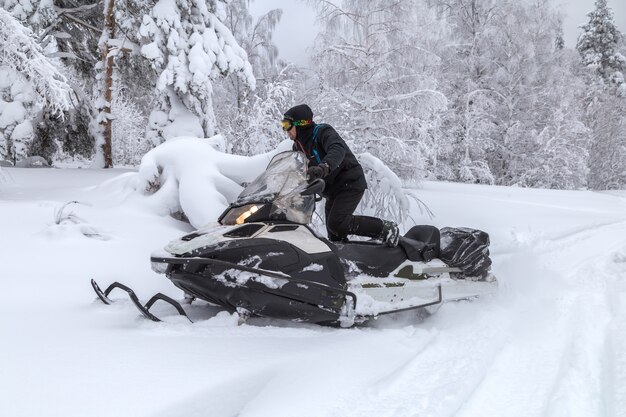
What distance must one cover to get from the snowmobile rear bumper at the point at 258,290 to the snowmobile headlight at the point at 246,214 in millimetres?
425

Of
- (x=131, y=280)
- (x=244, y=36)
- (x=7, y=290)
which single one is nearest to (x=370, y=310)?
(x=131, y=280)

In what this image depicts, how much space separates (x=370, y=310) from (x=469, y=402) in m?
1.11

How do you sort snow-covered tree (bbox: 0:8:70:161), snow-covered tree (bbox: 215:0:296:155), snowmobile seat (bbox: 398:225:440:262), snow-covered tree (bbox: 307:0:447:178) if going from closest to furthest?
snowmobile seat (bbox: 398:225:440:262)
snow-covered tree (bbox: 0:8:70:161)
snow-covered tree (bbox: 307:0:447:178)
snow-covered tree (bbox: 215:0:296:155)

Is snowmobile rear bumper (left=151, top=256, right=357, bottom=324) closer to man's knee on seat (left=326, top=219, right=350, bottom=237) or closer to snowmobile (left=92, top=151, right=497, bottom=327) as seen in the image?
snowmobile (left=92, top=151, right=497, bottom=327)

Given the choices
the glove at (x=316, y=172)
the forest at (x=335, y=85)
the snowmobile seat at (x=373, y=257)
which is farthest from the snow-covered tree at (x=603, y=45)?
the glove at (x=316, y=172)

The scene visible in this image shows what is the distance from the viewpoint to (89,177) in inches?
378

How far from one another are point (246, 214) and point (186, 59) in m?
9.32

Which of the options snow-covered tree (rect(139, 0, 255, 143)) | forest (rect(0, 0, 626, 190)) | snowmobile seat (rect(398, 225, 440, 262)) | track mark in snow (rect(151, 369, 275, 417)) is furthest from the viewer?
snow-covered tree (rect(139, 0, 255, 143))

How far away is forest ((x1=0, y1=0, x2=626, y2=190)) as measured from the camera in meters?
9.35

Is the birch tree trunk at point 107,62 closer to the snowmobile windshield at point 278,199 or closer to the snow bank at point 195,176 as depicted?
the snow bank at point 195,176

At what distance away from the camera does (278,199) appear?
3238 millimetres

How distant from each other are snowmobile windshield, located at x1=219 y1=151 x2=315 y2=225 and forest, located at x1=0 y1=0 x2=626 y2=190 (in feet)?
14.4

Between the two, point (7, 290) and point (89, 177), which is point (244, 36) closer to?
point (89, 177)

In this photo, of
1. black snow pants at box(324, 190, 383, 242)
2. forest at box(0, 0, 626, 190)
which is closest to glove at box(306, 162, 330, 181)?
black snow pants at box(324, 190, 383, 242)
